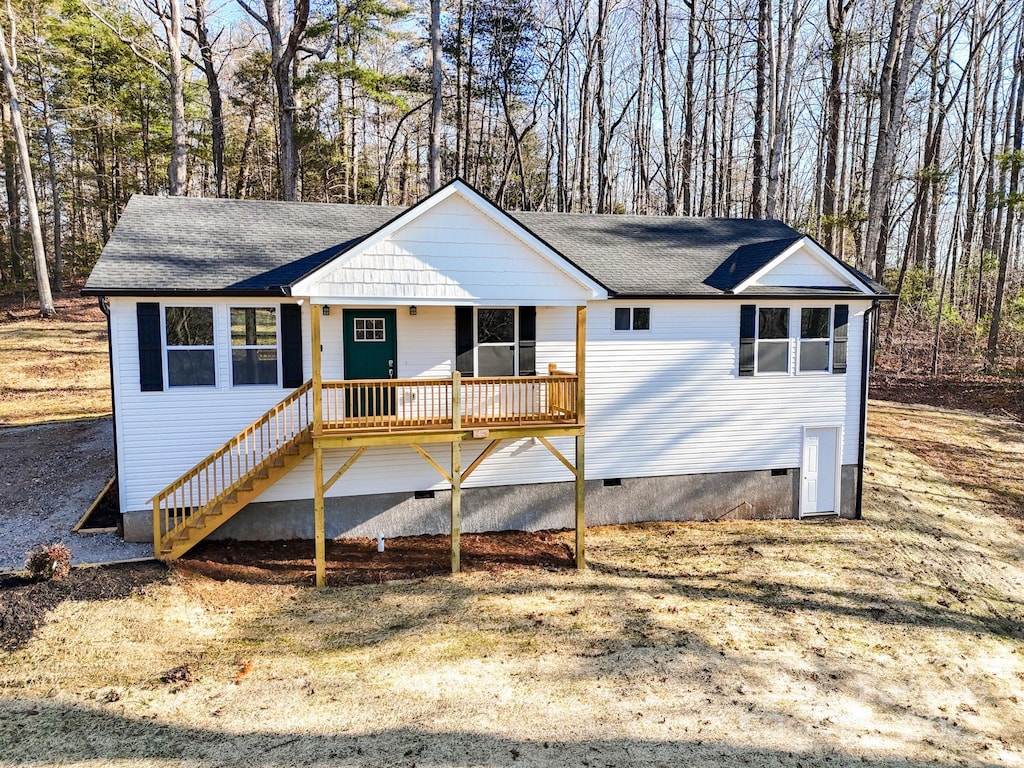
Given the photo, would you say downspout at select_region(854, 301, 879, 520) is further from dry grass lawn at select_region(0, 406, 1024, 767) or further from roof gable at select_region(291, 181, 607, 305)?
roof gable at select_region(291, 181, 607, 305)

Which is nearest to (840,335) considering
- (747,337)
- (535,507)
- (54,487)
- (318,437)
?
(747,337)

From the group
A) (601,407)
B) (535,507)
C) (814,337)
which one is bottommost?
(535,507)

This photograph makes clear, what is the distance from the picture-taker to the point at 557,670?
7.75 m

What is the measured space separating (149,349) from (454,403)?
4.95 meters

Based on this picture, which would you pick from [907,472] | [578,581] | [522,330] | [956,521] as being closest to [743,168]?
[907,472]

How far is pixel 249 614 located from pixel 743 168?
121 feet

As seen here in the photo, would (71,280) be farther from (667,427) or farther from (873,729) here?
(873,729)

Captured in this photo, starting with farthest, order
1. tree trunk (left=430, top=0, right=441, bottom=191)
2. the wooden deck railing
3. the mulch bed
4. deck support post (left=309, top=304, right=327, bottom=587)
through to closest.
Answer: the mulch bed
tree trunk (left=430, top=0, right=441, bottom=191)
the wooden deck railing
deck support post (left=309, top=304, right=327, bottom=587)

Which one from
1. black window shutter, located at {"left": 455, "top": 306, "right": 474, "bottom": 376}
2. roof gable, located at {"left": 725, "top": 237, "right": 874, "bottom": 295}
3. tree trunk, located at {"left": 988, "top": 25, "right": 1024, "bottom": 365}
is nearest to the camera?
black window shutter, located at {"left": 455, "top": 306, "right": 474, "bottom": 376}

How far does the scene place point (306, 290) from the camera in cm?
937

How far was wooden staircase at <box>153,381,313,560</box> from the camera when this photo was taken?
32.5 ft

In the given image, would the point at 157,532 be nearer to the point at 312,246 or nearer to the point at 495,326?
the point at 312,246

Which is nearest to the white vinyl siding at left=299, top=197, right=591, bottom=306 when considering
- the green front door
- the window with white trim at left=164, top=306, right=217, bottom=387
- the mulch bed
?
the green front door

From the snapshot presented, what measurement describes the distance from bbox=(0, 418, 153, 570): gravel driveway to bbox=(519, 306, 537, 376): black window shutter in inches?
276
